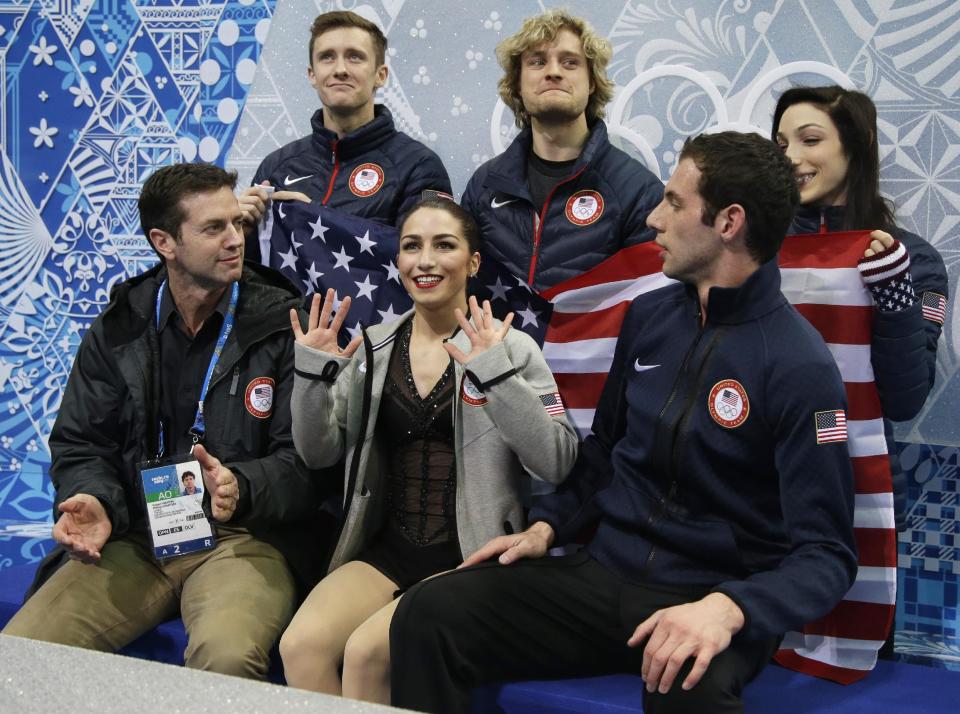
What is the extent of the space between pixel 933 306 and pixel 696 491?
3.46ft

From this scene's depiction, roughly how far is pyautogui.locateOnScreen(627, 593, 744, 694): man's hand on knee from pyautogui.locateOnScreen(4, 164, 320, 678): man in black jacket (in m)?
1.10

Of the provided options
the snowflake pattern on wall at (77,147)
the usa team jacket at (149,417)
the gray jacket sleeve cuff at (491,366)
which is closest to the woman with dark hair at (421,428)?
the gray jacket sleeve cuff at (491,366)

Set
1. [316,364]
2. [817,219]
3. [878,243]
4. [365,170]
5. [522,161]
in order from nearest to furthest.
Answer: [878,243] → [316,364] → [817,219] → [522,161] → [365,170]

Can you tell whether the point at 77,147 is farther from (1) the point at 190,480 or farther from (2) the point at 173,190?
(1) the point at 190,480

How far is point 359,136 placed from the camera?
3664mm

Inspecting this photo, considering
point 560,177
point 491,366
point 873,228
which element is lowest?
point 491,366

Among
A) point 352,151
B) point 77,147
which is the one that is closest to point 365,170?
point 352,151

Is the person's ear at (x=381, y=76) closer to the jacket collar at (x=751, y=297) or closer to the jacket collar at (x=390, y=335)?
the jacket collar at (x=390, y=335)

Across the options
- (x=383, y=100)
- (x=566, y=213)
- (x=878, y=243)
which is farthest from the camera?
(x=383, y=100)

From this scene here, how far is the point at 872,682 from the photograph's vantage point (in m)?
2.48

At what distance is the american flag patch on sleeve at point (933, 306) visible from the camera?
2.82m

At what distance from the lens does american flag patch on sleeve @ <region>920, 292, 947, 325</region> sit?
2.82m

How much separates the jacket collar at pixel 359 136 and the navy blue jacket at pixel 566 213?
49cm

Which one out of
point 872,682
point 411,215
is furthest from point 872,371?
point 411,215
